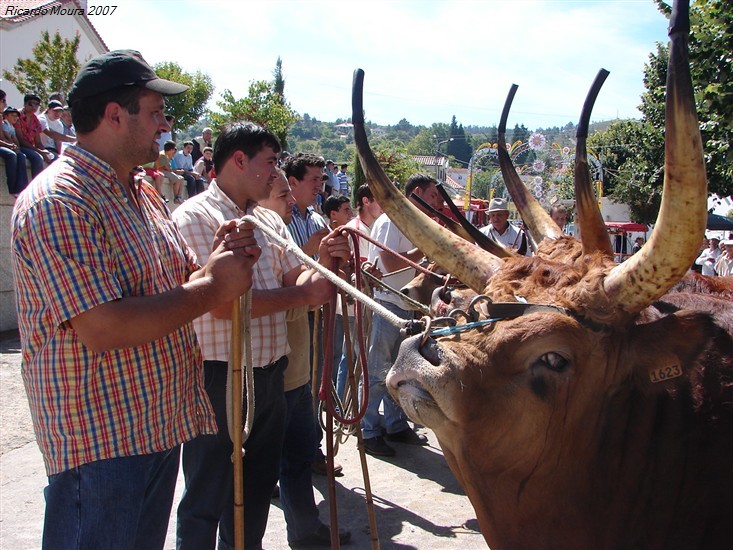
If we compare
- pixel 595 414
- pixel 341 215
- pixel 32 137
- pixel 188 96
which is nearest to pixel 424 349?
Answer: pixel 595 414

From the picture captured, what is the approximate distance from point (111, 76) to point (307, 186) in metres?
3.50

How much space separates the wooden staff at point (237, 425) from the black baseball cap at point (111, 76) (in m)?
0.89

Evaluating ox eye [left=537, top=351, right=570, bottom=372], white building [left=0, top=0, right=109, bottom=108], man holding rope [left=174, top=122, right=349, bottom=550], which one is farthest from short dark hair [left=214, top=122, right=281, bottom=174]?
white building [left=0, top=0, right=109, bottom=108]

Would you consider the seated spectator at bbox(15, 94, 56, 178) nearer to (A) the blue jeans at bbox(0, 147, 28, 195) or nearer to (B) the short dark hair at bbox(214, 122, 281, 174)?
(A) the blue jeans at bbox(0, 147, 28, 195)

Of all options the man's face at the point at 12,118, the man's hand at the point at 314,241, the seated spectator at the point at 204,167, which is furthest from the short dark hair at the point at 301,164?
the seated spectator at the point at 204,167

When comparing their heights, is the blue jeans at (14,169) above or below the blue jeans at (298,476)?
above

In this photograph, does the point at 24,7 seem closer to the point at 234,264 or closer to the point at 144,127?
the point at 144,127

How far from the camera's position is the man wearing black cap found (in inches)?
80.0

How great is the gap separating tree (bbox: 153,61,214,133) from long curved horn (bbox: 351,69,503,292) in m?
36.9

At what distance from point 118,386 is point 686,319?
1.99 metres

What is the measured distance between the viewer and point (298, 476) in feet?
13.0

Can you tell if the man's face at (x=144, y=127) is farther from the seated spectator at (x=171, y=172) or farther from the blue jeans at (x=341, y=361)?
the seated spectator at (x=171, y=172)

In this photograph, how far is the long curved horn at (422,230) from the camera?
276 centimetres

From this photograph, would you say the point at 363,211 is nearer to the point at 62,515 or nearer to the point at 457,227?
the point at 457,227
